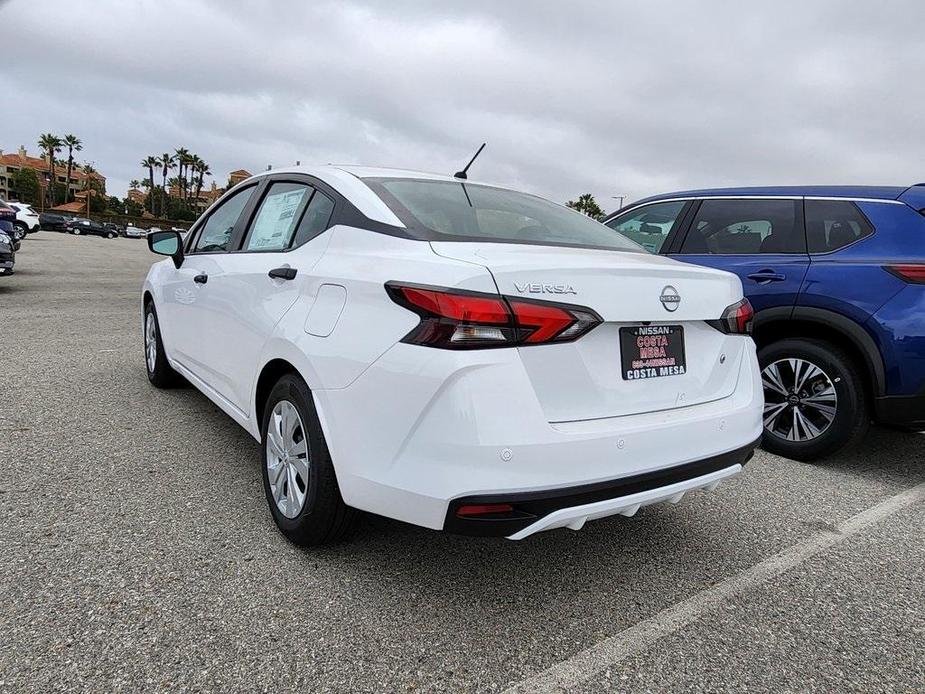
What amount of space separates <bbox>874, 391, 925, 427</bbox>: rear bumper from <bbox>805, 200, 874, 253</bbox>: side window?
38.2 inches

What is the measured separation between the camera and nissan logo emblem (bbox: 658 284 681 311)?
7.13ft

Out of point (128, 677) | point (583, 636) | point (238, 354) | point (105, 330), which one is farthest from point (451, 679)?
point (105, 330)

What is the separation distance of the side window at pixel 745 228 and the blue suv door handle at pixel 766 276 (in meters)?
0.19

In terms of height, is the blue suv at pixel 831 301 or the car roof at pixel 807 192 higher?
the car roof at pixel 807 192

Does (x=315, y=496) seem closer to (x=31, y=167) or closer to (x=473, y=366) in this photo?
(x=473, y=366)

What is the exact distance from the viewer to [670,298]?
2.20 metres

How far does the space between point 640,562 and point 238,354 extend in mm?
2038

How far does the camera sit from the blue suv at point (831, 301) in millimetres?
3541

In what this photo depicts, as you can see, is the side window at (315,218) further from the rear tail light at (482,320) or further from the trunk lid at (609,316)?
the rear tail light at (482,320)

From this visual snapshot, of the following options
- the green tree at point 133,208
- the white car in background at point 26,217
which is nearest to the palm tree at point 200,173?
the green tree at point 133,208

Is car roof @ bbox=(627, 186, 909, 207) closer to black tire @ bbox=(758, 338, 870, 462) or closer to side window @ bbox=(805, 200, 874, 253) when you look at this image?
side window @ bbox=(805, 200, 874, 253)

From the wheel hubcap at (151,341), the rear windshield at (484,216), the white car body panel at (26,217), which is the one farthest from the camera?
the white car body panel at (26,217)

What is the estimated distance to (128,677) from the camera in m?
1.78

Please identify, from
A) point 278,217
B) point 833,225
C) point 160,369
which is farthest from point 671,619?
point 160,369
